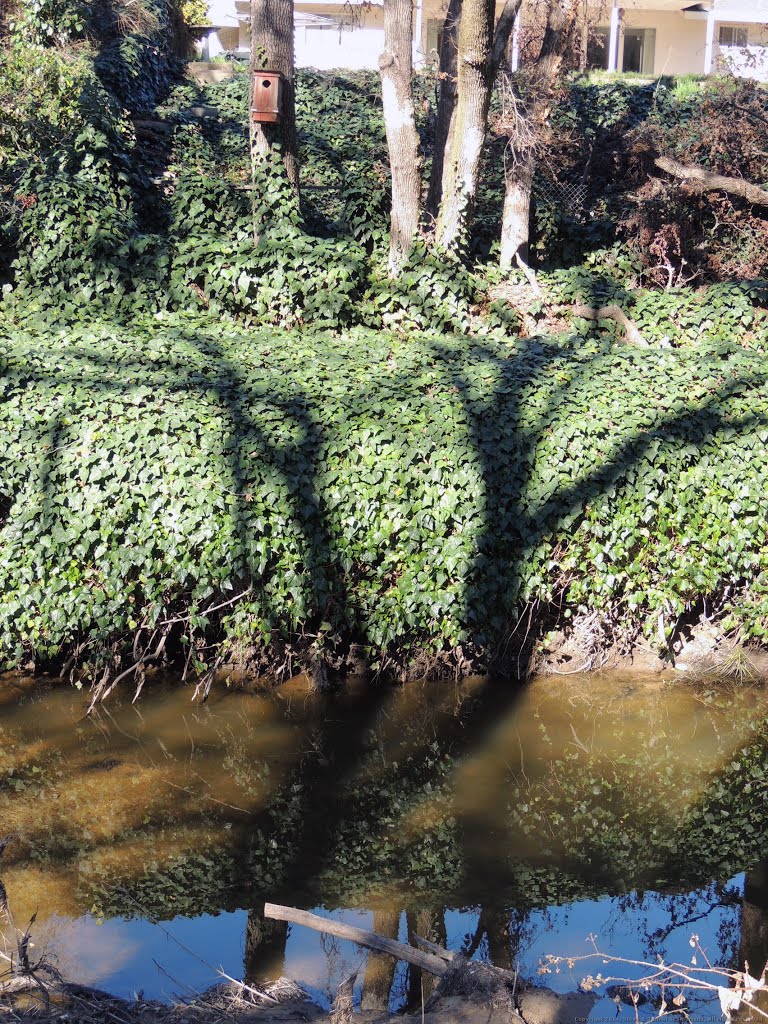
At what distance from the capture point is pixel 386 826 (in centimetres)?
594

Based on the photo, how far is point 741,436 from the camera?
762 centimetres

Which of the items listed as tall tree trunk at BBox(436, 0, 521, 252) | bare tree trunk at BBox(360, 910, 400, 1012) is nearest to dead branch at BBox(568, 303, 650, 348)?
tall tree trunk at BBox(436, 0, 521, 252)

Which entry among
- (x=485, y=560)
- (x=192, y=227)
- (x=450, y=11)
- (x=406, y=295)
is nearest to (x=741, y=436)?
(x=485, y=560)

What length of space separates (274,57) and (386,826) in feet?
29.9

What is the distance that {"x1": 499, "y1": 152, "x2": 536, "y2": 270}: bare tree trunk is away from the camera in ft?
38.0

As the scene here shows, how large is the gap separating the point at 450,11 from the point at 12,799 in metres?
11.0

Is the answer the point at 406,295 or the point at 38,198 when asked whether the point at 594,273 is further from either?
the point at 38,198

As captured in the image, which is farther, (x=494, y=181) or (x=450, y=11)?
(x=494, y=181)

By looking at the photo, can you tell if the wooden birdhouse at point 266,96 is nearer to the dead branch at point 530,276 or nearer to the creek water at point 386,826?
Answer: the dead branch at point 530,276

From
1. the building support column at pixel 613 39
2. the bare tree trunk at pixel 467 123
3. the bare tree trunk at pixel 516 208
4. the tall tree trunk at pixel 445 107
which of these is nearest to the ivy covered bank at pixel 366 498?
the bare tree trunk at pixel 467 123

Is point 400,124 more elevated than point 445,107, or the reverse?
point 445,107

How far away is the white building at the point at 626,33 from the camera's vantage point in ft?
81.3

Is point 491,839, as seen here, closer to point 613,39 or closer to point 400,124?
point 400,124

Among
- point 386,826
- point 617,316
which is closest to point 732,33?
point 617,316
